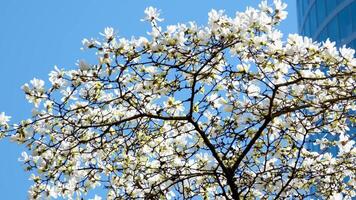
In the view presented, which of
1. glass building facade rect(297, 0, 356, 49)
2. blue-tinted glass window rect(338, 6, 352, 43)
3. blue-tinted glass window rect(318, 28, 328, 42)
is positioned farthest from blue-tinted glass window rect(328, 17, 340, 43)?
blue-tinted glass window rect(318, 28, 328, 42)

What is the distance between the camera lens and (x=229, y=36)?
704 centimetres

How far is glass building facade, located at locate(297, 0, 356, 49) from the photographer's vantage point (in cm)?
3894

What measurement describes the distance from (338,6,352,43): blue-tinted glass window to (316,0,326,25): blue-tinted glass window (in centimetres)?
230

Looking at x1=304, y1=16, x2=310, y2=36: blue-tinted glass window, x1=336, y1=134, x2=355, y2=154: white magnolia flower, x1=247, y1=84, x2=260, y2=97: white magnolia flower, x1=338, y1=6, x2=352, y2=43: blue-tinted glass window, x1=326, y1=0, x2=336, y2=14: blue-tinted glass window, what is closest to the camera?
x1=247, y1=84, x2=260, y2=97: white magnolia flower

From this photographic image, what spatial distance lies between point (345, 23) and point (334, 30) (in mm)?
1167

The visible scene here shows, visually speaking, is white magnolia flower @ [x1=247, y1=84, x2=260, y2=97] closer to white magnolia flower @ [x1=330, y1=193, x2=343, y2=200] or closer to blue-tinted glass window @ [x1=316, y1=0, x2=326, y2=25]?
white magnolia flower @ [x1=330, y1=193, x2=343, y2=200]

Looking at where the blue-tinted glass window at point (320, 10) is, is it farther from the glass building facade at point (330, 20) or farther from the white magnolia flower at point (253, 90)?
the white magnolia flower at point (253, 90)

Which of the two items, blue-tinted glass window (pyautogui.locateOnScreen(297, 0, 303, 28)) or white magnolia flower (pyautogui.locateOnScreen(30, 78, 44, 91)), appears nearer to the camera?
white magnolia flower (pyautogui.locateOnScreen(30, 78, 44, 91))

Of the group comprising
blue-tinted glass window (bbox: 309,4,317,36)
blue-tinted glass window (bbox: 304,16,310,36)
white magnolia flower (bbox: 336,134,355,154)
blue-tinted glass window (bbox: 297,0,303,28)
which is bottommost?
white magnolia flower (bbox: 336,134,355,154)

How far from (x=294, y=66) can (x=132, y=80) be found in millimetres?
1501

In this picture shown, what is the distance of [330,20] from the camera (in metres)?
41.2

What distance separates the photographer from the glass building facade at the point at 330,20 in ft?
128

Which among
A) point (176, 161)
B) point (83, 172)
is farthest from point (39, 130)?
point (176, 161)

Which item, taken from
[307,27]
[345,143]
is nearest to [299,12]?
[307,27]
